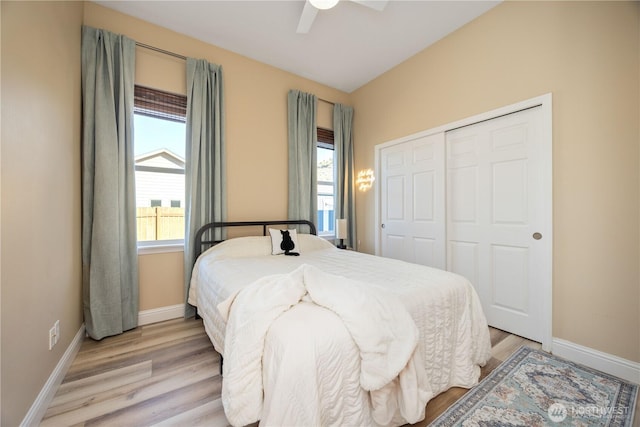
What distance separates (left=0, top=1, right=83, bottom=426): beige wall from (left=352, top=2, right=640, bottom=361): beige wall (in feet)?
11.0

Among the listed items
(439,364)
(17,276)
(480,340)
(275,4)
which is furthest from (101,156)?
(480,340)

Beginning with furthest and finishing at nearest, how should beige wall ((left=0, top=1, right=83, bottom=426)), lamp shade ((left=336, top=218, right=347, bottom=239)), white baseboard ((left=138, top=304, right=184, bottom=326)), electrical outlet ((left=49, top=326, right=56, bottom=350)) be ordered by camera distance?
lamp shade ((left=336, top=218, right=347, bottom=239)) → white baseboard ((left=138, top=304, right=184, bottom=326)) → electrical outlet ((left=49, top=326, right=56, bottom=350)) → beige wall ((left=0, top=1, right=83, bottom=426))

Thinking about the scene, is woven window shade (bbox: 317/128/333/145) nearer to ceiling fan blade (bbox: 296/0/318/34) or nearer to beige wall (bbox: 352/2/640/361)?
ceiling fan blade (bbox: 296/0/318/34)

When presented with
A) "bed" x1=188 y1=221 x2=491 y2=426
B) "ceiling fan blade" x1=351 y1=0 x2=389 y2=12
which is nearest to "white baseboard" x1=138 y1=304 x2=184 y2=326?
"bed" x1=188 y1=221 x2=491 y2=426

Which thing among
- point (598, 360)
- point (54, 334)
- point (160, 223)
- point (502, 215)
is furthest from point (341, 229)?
point (54, 334)

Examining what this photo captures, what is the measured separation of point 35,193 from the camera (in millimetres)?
1352

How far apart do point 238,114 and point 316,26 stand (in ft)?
4.16

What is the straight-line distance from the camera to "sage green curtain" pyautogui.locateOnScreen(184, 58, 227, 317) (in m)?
2.61

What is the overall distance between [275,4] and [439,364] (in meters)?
3.12

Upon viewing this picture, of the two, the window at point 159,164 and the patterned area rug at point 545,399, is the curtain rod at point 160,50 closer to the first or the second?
the window at point 159,164

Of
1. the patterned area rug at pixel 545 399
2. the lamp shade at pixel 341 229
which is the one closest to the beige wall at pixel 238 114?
the lamp shade at pixel 341 229

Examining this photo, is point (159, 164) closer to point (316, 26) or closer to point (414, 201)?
point (316, 26)

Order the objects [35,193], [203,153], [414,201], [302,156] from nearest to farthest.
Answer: [35,193] → [203,153] → [414,201] → [302,156]

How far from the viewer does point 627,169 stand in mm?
1692
